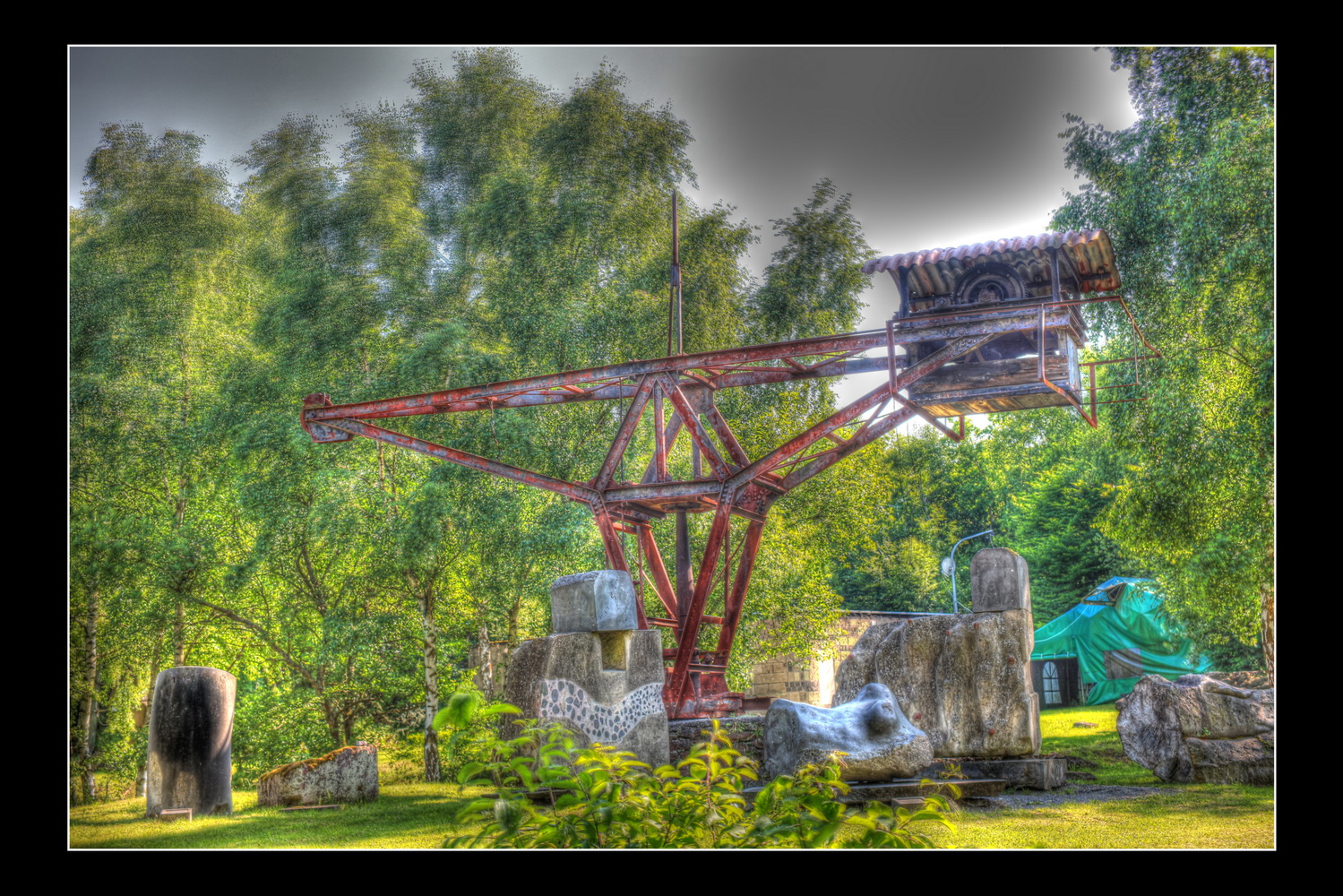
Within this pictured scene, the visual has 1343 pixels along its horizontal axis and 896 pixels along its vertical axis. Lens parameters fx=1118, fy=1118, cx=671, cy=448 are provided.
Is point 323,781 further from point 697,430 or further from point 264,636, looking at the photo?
point 264,636

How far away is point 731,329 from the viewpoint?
713 inches

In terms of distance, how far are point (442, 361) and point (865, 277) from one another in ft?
23.2

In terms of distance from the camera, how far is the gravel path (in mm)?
8984

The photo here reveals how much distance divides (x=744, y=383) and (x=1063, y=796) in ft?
17.3

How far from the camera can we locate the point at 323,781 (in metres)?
11.0

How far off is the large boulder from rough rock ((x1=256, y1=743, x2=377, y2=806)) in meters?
7.42

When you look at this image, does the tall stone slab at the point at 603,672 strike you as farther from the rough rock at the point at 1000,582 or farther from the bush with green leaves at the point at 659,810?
the bush with green leaves at the point at 659,810

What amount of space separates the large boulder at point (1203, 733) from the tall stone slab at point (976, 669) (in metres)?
1.05

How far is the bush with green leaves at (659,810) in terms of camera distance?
398 centimetres

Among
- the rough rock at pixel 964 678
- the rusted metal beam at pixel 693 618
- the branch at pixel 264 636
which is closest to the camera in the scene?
the rough rock at pixel 964 678

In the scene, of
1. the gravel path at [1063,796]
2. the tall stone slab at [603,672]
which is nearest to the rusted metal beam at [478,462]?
the tall stone slab at [603,672]

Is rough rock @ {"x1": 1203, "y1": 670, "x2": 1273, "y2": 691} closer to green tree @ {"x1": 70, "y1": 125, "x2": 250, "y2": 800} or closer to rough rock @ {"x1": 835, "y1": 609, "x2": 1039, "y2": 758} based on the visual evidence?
rough rock @ {"x1": 835, "y1": 609, "x2": 1039, "y2": 758}

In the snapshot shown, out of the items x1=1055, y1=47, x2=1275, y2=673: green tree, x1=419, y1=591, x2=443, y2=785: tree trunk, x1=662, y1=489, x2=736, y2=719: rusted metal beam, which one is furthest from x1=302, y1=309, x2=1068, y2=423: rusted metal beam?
x1=419, y1=591, x2=443, y2=785: tree trunk
